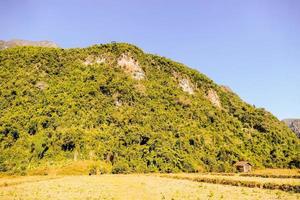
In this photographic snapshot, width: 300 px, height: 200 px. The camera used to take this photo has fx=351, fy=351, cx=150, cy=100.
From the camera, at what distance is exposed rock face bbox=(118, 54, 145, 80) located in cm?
12294

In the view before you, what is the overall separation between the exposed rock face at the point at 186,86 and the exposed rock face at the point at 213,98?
301 inches

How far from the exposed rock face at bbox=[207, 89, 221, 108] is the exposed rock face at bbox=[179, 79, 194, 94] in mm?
7648

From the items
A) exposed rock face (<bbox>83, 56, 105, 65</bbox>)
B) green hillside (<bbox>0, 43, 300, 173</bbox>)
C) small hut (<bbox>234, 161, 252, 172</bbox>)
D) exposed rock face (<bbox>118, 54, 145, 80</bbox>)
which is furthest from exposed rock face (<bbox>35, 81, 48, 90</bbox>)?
small hut (<bbox>234, 161, 252, 172</bbox>)

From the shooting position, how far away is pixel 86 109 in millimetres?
104125

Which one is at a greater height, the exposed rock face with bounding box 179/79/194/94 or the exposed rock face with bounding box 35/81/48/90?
the exposed rock face with bounding box 179/79/194/94

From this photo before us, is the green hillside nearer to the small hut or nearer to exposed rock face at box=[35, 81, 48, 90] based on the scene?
exposed rock face at box=[35, 81, 48, 90]

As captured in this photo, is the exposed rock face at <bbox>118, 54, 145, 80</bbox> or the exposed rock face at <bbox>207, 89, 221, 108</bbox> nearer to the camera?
the exposed rock face at <bbox>118, 54, 145, 80</bbox>

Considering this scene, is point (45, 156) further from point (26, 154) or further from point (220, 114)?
point (220, 114)

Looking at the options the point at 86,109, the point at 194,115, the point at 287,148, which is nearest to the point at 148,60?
the point at 194,115

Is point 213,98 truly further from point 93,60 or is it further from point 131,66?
point 93,60

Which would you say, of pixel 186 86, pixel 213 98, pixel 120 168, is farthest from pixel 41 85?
pixel 213 98

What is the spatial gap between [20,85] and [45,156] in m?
35.8

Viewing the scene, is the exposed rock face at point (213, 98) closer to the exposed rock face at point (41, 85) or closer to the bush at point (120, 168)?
the exposed rock face at point (41, 85)

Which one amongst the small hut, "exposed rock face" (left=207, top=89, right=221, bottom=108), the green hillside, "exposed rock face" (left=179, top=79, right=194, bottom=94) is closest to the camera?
the green hillside
